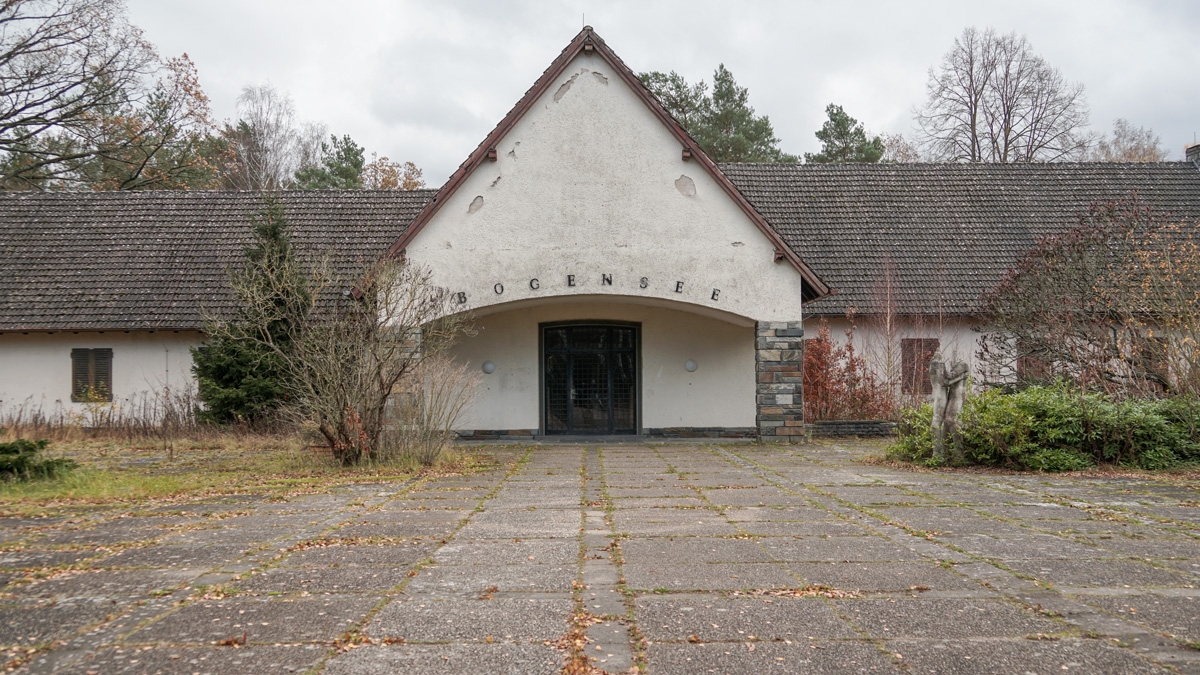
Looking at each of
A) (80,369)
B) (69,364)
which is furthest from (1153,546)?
(69,364)

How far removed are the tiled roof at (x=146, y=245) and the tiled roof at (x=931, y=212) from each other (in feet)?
30.1

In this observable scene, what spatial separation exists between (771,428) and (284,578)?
11717mm

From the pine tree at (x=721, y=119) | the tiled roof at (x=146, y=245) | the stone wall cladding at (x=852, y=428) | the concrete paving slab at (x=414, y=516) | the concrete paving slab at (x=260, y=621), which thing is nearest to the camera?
the concrete paving slab at (x=260, y=621)

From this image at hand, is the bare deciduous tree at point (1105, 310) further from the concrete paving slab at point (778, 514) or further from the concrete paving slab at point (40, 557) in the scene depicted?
the concrete paving slab at point (40, 557)

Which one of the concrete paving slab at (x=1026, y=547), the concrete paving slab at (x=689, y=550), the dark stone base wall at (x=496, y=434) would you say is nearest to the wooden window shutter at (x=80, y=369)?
the dark stone base wall at (x=496, y=434)

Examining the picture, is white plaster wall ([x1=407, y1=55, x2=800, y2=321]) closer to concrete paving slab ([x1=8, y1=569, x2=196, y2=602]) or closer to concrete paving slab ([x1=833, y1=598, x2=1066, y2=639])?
concrete paving slab ([x1=8, y1=569, x2=196, y2=602])

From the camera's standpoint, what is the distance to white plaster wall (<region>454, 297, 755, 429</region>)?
712 inches

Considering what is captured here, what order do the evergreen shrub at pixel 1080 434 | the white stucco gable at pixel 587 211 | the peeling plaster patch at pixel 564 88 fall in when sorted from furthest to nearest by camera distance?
1. the peeling plaster patch at pixel 564 88
2. the white stucco gable at pixel 587 211
3. the evergreen shrub at pixel 1080 434

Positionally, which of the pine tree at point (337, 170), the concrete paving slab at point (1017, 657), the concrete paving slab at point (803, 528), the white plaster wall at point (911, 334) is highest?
the pine tree at point (337, 170)

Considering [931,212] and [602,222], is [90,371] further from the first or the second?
[931,212]

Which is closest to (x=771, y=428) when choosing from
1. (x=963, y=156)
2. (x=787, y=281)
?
(x=787, y=281)

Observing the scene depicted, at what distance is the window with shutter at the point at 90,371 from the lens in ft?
61.7

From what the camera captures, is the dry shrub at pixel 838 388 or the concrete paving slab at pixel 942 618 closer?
the concrete paving slab at pixel 942 618

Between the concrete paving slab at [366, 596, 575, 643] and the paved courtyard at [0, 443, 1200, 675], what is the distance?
2cm
